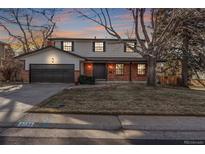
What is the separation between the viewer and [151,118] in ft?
21.2

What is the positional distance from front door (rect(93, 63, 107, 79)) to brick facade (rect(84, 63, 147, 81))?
0.30 meters

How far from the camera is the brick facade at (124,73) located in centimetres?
2003

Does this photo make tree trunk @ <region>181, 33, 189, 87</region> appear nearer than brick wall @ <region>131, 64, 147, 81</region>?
Yes

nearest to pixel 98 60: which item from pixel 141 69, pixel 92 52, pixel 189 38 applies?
pixel 92 52

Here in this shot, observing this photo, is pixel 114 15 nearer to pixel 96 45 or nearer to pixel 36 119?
pixel 36 119

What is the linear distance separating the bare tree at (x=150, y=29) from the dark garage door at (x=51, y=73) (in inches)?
175

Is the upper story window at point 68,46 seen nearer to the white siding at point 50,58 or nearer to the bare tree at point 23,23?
the white siding at point 50,58

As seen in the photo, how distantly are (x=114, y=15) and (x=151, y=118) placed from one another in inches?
204

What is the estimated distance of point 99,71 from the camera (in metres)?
20.7

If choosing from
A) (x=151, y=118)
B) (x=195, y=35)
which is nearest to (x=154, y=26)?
(x=195, y=35)

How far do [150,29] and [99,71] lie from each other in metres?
7.66

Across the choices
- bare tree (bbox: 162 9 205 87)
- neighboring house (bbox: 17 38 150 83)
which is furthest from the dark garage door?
bare tree (bbox: 162 9 205 87)

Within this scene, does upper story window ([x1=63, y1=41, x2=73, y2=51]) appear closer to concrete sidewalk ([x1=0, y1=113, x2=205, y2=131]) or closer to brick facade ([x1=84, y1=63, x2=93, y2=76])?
brick facade ([x1=84, y1=63, x2=93, y2=76])

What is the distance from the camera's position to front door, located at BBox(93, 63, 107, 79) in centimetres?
2062
